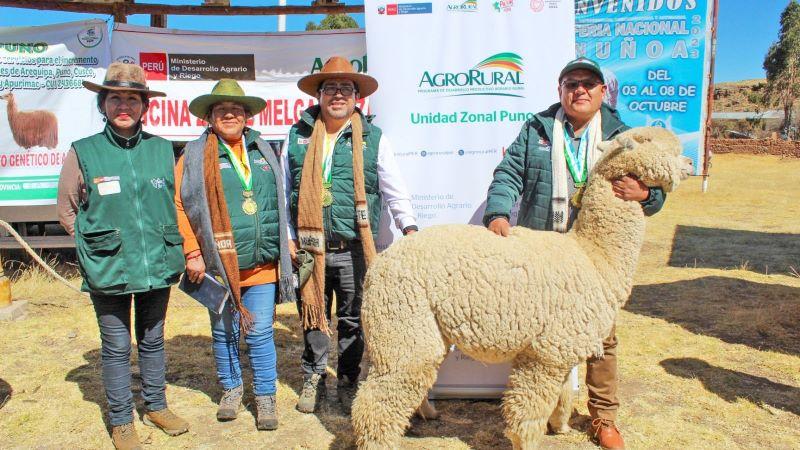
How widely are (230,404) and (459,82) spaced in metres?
2.85

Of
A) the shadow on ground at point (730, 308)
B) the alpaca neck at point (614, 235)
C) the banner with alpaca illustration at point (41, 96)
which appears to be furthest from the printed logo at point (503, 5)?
the banner with alpaca illustration at point (41, 96)

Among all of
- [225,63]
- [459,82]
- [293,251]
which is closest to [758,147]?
[225,63]

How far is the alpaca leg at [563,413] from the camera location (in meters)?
3.48

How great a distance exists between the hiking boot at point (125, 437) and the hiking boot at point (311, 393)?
109cm

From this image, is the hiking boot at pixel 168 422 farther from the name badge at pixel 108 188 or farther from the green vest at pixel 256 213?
the name badge at pixel 108 188

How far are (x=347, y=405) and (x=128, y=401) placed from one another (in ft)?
4.81

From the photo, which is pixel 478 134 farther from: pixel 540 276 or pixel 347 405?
pixel 347 405

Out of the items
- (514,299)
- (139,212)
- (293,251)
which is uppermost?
(139,212)

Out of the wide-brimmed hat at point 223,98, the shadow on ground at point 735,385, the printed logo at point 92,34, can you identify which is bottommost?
the shadow on ground at point 735,385

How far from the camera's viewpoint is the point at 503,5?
3.80 m

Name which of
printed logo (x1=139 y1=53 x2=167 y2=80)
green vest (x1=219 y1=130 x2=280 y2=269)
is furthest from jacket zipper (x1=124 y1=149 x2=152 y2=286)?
printed logo (x1=139 y1=53 x2=167 y2=80)

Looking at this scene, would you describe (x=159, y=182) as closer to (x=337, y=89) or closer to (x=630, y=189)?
(x=337, y=89)

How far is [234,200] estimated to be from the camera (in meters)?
3.46

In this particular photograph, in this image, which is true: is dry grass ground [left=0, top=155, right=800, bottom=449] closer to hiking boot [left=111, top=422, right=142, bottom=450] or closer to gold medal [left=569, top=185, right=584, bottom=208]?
hiking boot [left=111, top=422, right=142, bottom=450]
